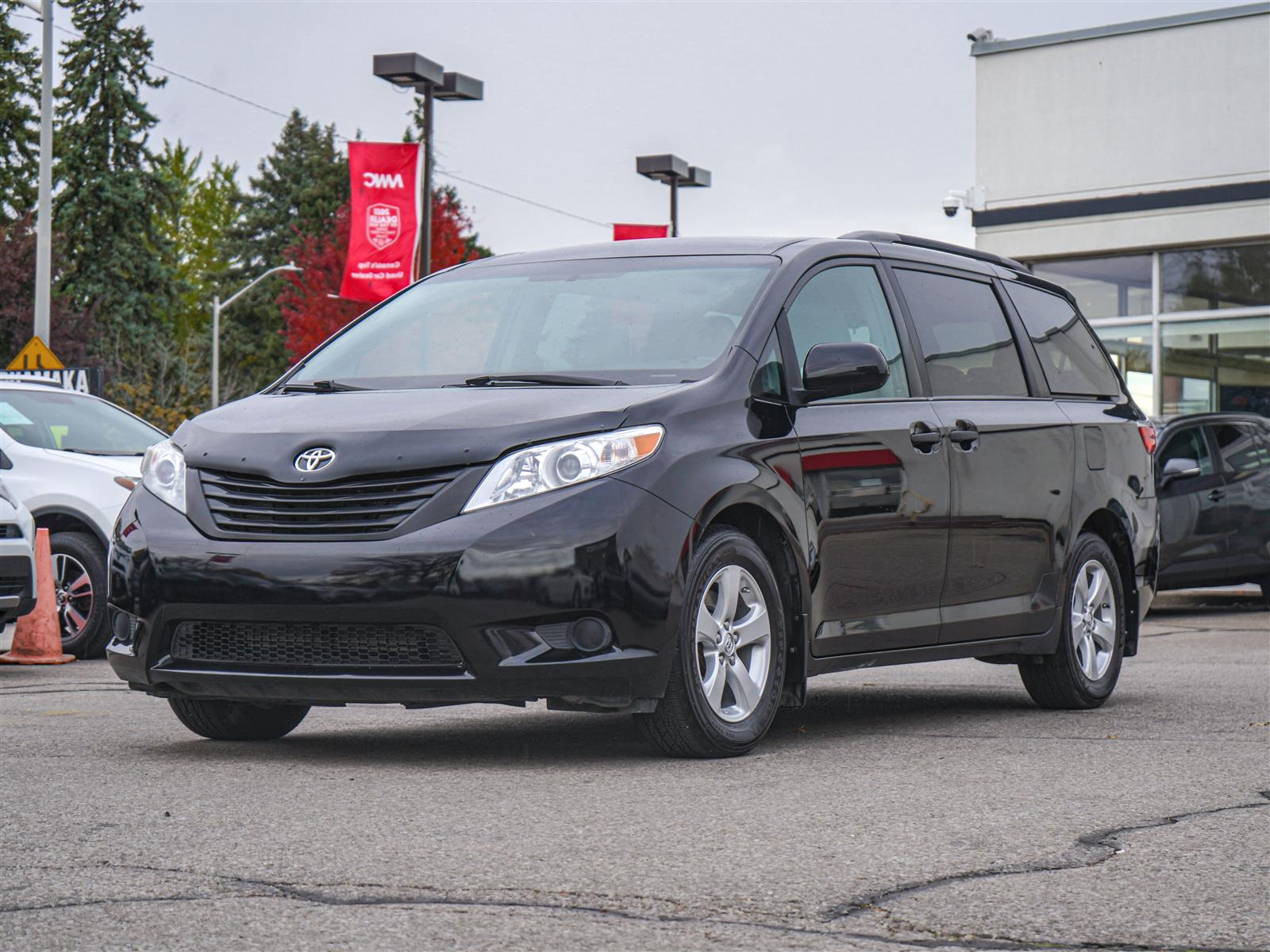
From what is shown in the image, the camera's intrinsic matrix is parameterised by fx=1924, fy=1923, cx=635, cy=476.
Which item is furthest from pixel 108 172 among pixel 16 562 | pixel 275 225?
pixel 16 562

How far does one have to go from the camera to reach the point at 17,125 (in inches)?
2406

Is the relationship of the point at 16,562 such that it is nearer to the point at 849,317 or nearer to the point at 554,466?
the point at 849,317

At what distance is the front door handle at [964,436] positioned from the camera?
743cm

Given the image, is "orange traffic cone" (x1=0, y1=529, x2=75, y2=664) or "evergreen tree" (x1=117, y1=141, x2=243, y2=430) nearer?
"orange traffic cone" (x1=0, y1=529, x2=75, y2=664)

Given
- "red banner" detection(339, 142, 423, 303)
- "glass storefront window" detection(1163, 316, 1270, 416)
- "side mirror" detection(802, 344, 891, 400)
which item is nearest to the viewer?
"side mirror" detection(802, 344, 891, 400)

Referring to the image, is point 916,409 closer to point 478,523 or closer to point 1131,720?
point 1131,720

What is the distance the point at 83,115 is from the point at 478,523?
59.2m

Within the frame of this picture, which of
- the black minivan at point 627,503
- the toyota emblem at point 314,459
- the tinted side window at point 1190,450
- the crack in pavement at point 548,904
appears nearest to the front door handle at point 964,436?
the black minivan at point 627,503

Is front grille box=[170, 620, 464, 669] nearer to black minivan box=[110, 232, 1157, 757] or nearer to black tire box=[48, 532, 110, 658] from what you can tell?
black minivan box=[110, 232, 1157, 757]

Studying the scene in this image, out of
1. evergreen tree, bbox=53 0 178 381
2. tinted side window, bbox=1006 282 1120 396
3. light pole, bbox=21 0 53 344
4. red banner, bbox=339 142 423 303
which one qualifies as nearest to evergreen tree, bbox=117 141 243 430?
evergreen tree, bbox=53 0 178 381

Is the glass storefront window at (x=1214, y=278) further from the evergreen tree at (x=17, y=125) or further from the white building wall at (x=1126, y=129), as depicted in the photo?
the evergreen tree at (x=17, y=125)

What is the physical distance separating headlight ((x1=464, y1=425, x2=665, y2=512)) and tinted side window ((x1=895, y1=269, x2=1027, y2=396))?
2.01 meters

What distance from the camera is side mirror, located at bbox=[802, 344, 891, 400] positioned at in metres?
6.63

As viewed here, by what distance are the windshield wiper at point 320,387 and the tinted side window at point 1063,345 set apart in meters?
3.21
